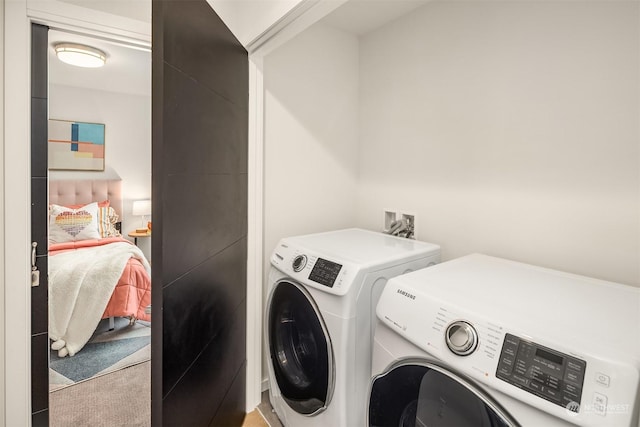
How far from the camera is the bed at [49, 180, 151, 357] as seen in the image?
1.49 metres

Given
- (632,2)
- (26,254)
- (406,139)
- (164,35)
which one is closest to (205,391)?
(26,254)

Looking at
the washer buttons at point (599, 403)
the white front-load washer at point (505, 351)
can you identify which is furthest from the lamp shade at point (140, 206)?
the washer buttons at point (599, 403)

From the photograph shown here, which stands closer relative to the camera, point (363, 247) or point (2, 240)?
point (2, 240)

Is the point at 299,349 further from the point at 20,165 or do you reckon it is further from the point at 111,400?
the point at 20,165

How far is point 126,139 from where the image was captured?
1734 mm

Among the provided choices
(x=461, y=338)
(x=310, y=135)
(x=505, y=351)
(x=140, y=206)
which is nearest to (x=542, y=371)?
(x=505, y=351)

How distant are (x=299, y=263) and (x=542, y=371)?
1003mm

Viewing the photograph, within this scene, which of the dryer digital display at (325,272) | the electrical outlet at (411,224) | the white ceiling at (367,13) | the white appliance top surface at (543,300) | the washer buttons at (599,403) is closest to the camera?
the washer buttons at (599,403)

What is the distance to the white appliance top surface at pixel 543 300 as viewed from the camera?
0.73 metres

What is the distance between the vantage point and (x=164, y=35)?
0.94m

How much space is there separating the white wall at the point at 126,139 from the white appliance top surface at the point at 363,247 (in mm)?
862

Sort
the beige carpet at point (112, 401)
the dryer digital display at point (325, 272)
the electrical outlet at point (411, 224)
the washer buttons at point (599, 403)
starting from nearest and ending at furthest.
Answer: the washer buttons at point (599, 403)
the dryer digital display at point (325, 272)
the beige carpet at point (112, 401)
the electrical outlet at point (411, 224)

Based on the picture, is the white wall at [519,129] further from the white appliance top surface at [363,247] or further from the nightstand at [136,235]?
the nightstand at [136,235]

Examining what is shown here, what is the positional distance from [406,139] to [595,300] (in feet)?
4.39
